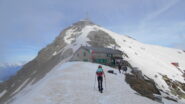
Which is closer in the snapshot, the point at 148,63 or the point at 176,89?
the point at 176,89

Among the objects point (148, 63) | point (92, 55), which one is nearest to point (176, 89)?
point (148, 63)

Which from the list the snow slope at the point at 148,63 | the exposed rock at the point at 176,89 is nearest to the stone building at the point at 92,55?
the snow slope at the point at 148,63

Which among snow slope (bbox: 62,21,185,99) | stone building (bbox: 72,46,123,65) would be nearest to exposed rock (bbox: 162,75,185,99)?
snow slope (bbox: 62,21,185,99)

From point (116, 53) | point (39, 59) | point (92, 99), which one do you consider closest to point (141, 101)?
point (92, 99)

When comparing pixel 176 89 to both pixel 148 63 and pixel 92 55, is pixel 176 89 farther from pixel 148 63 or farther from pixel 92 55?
pixel 92 55

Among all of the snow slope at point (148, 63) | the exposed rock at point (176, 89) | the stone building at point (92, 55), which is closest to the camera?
the exposed rock at point (176, 89)

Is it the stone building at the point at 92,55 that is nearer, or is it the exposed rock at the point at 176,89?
the exposed rock at the point at 176,89

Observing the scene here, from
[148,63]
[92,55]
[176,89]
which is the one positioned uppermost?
[148,63]

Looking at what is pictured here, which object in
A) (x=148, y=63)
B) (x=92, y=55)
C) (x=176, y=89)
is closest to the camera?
(x=92, y=55)

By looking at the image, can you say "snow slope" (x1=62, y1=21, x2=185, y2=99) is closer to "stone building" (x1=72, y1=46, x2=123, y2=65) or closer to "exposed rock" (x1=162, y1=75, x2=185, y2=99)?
"exposed rock" (x1=162, y1=75, x2=185, y2=99)

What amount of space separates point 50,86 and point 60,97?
4.51m

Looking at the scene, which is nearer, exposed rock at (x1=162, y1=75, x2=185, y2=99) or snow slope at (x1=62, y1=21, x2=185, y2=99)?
exposed rock at (x1=162, y1=75, x2=185, y2=99)

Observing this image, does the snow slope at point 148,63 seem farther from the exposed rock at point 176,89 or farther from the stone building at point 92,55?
the stone building at point 92,55

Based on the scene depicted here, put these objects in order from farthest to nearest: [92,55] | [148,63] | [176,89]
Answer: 1. [148,63]
2. [176,89]
3. [92,55]
